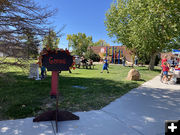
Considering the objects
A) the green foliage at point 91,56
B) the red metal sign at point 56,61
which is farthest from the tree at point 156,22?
the green foliage at point 91,56

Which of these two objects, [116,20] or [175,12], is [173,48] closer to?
[175,12]

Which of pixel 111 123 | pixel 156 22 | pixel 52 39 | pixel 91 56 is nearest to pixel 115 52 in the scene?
pixel 91 56

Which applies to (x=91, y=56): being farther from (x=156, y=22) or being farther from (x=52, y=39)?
(x=52, y=39)

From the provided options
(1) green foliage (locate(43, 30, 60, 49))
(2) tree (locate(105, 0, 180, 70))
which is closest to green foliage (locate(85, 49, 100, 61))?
(2) tree (locate(105, 0, 180, 70))

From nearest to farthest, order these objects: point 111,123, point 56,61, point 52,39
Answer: point 111,123
point 56,61
point 52,39

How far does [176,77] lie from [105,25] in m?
16.2

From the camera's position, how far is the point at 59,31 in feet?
16.8

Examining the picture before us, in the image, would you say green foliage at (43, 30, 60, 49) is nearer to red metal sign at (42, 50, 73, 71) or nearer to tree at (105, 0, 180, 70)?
red metal sign at (42, 50, 73, 71)

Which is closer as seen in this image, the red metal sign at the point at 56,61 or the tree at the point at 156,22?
the red metal sign at the point at 56,61

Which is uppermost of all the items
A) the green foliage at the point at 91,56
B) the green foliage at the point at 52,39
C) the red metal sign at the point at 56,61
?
the green foliage at the point at 91,56

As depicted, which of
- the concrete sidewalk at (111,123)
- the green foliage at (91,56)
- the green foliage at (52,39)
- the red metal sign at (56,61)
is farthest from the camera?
the green foliage at (91,56)

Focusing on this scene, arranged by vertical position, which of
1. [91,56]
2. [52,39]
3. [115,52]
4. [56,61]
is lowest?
[56,61]

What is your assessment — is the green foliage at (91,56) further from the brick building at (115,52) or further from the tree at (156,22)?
the tree at (156,22)

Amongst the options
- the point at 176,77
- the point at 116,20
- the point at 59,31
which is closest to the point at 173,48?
the point at 116,20
